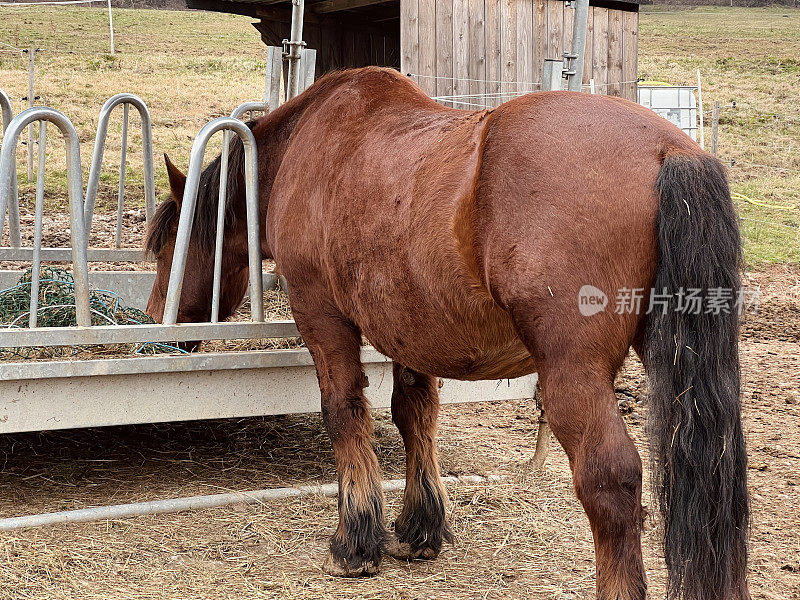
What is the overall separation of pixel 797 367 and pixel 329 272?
4.27 m

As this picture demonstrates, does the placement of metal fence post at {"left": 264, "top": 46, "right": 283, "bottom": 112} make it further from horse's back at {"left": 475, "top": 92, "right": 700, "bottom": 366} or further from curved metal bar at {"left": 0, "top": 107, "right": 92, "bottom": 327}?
horse's back at {"left": 475, "top": 92, "right": 700, "bottom": 366}

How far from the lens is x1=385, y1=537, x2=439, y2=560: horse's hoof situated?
3.37 m

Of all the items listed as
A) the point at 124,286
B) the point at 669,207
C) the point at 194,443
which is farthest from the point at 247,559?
the point at 124,286

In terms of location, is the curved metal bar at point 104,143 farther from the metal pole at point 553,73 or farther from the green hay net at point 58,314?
the metal pole at point 553,73

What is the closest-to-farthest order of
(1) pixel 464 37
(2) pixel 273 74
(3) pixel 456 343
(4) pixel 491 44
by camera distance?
(3) pixel 456 343 → (2) pixel 273 74 → (1) pixel 464 37 → (4) pixel 491 44

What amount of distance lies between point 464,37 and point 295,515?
5070 mm

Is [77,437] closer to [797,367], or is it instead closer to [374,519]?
[374,519]

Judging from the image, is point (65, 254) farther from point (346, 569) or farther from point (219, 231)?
point (346, 569)

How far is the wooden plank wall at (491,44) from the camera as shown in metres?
7.12

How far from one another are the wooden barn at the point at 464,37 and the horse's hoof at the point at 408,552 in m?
4.67

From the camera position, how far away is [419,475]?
3.52m

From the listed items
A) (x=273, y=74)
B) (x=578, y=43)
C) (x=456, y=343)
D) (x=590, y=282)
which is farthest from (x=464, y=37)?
(x=590, y=282)

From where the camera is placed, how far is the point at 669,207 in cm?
221

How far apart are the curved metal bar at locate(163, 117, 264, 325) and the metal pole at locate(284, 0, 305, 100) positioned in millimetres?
874
